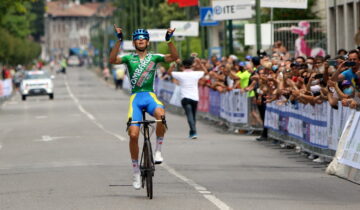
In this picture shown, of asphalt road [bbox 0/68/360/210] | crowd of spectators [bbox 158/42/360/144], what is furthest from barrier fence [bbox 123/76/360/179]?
asphalt road [bbox 0/68/360/210]

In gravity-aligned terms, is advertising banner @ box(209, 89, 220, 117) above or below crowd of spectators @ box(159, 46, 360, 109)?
below

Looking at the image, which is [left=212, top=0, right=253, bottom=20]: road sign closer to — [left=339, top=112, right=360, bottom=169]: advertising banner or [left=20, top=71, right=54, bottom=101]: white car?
[left=339, top=112, right=360, bottom=169]: advertising banner

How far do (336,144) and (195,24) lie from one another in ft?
96.0

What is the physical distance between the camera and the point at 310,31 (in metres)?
38.4

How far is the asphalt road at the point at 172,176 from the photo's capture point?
12.6 metres

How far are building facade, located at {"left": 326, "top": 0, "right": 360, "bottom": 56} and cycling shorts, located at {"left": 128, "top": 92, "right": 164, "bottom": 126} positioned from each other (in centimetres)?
2251

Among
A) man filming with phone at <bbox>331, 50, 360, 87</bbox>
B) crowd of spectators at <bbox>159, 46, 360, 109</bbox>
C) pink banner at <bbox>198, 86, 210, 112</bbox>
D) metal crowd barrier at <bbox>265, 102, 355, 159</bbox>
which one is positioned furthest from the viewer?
pink banner at <bbox>198, 86, 210, 112</bbox>

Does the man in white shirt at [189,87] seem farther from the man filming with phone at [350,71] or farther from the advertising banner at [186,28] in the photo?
the advertising banner at [186,28]

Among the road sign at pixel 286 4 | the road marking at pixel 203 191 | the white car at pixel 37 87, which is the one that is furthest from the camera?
the white car at pixel 37 87

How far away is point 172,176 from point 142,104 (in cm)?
256

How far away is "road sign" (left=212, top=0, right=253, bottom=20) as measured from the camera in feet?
104

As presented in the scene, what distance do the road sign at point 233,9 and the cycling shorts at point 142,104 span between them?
60.3 feet

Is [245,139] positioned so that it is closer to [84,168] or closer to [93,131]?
[93,131]

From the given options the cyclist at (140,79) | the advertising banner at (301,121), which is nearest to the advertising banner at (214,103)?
the advertising banner at (301,121)
